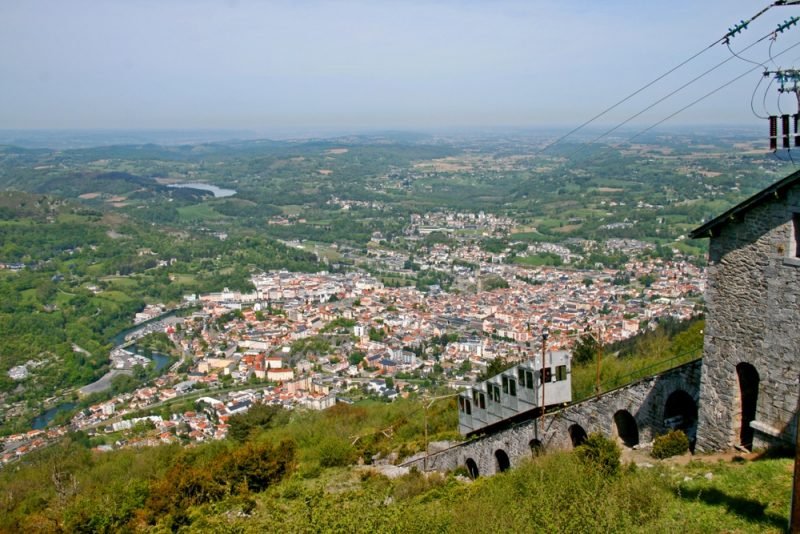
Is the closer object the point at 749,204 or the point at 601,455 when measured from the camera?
the point at 749,204

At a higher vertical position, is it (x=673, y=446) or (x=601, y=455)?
(x=601, y=455)

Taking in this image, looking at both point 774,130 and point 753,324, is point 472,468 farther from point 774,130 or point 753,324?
point 774,130

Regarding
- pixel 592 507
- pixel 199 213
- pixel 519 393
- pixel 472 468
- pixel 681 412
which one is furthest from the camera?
pixel 199 213

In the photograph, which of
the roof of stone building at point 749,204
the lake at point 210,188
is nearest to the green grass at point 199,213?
the lake at point 210,188

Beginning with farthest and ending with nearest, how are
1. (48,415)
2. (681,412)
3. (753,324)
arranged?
(48,415), (681,412), (753,324)

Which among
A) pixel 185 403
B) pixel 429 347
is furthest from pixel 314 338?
pixel 185 403

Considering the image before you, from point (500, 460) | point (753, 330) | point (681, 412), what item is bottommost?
point (500, 460)

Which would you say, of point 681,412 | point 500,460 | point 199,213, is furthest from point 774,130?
point 199,213
